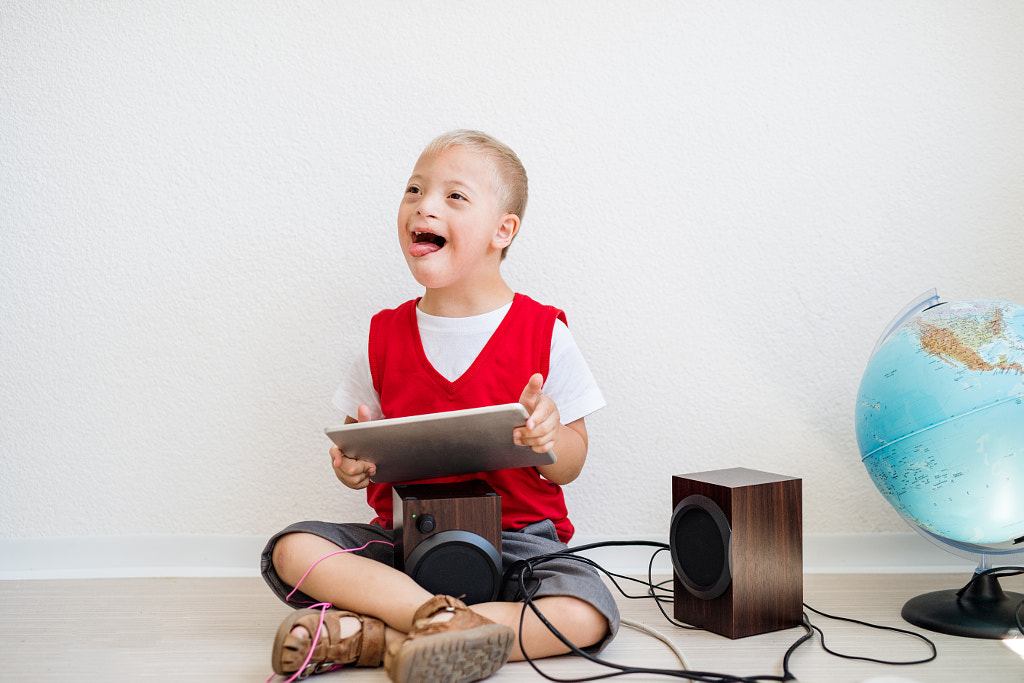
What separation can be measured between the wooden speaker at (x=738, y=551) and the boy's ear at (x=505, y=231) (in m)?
0.47

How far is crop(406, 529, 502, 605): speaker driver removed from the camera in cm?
106

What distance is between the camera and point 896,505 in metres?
1.20

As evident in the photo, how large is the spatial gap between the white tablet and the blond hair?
415mm

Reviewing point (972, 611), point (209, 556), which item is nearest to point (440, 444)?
point (209, 556)

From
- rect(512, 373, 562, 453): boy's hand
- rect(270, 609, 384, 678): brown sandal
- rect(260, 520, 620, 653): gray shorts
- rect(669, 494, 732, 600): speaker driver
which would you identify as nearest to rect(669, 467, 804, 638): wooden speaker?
rect(669, 494, 732, 600): speaker driver

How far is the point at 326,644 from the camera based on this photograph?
0.99 meters

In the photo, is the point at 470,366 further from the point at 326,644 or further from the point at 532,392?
the point at 326,644

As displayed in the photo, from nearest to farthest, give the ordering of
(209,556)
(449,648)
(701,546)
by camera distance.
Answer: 1. (449,648)
2. (701,546)
3. (209,556)

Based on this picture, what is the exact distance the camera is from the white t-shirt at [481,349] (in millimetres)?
1284

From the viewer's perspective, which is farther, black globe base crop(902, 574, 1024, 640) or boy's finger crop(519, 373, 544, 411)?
black globe base crop(902, 574, 1024, 640)

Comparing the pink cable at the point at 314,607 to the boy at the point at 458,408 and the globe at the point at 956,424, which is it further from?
the globe at the point at 956,424

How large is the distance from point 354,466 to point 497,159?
0.54m

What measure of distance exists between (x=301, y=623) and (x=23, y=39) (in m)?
1.23

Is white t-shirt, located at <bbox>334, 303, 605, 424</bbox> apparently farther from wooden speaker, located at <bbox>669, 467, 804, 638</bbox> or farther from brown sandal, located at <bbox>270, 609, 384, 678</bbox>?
brown sandal, located at <bbox>270, 609, 384, 678</bbox>
